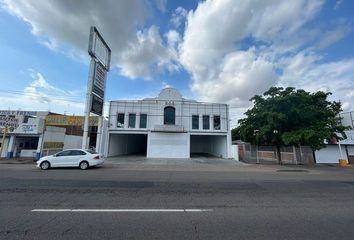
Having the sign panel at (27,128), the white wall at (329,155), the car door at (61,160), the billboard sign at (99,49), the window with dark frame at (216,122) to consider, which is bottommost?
the car door at (61,160)

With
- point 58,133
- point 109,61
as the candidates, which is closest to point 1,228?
point 109,61

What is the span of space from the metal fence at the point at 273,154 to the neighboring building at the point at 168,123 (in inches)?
102

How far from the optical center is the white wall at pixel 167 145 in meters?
26.5

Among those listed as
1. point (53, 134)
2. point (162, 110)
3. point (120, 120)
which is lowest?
point (53, 134)

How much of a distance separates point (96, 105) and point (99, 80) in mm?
2848

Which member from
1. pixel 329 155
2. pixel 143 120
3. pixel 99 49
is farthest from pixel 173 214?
pixel 329 155

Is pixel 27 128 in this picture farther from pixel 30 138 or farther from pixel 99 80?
pixel 99 80

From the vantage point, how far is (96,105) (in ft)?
68.5

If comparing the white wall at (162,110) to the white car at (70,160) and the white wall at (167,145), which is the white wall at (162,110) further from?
the white car at (70,160)

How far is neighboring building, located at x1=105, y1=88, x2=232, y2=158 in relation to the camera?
26547 mm

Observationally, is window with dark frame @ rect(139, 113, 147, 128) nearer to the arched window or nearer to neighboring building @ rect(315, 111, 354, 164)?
the arched window

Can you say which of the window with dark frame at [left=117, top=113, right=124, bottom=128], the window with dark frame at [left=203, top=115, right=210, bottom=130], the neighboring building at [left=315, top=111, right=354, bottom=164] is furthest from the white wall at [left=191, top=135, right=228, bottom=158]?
the window with dark frame at [left=117, top=113, right=124, bottom=128]

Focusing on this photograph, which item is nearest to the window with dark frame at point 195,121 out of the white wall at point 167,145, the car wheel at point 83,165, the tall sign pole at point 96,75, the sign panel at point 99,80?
the white wall at point 167,145

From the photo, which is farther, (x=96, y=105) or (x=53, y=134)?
(x=53, y=134)
